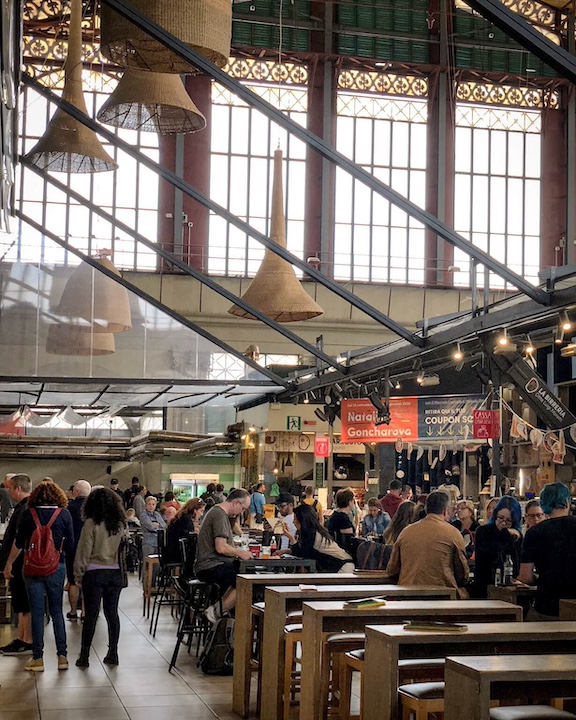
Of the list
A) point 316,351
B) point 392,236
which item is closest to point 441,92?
point 392,236

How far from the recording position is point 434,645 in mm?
4762

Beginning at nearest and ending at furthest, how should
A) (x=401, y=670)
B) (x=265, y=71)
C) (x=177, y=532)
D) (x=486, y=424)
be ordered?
(x=401, y=670) < (x=177, y=532) < (x=486, y=424) < (x=265, y=71)

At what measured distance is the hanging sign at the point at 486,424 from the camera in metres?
12.2

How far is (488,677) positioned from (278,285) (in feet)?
22.6

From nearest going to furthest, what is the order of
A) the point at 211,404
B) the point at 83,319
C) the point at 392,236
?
the point at 83,319, the point at 211,404, the point at 392,236

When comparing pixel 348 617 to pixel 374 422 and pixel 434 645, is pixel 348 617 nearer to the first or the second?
pixel 434 645

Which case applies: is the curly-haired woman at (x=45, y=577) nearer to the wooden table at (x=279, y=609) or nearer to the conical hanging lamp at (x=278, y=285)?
the wooden table at (x=279, y=609)

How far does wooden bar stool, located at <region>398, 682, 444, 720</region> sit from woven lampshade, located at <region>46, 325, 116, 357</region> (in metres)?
9.39

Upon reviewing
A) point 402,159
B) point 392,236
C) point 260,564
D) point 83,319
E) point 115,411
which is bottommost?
point 260,564

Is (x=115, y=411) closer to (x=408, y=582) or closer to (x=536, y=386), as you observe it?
(x=536, y=386)

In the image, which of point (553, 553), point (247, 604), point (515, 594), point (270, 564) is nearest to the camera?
point (553, 553)

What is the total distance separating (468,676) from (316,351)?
8994mm

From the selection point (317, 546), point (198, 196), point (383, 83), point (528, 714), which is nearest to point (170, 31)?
point (198, 196)

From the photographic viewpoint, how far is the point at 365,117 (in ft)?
75.9
